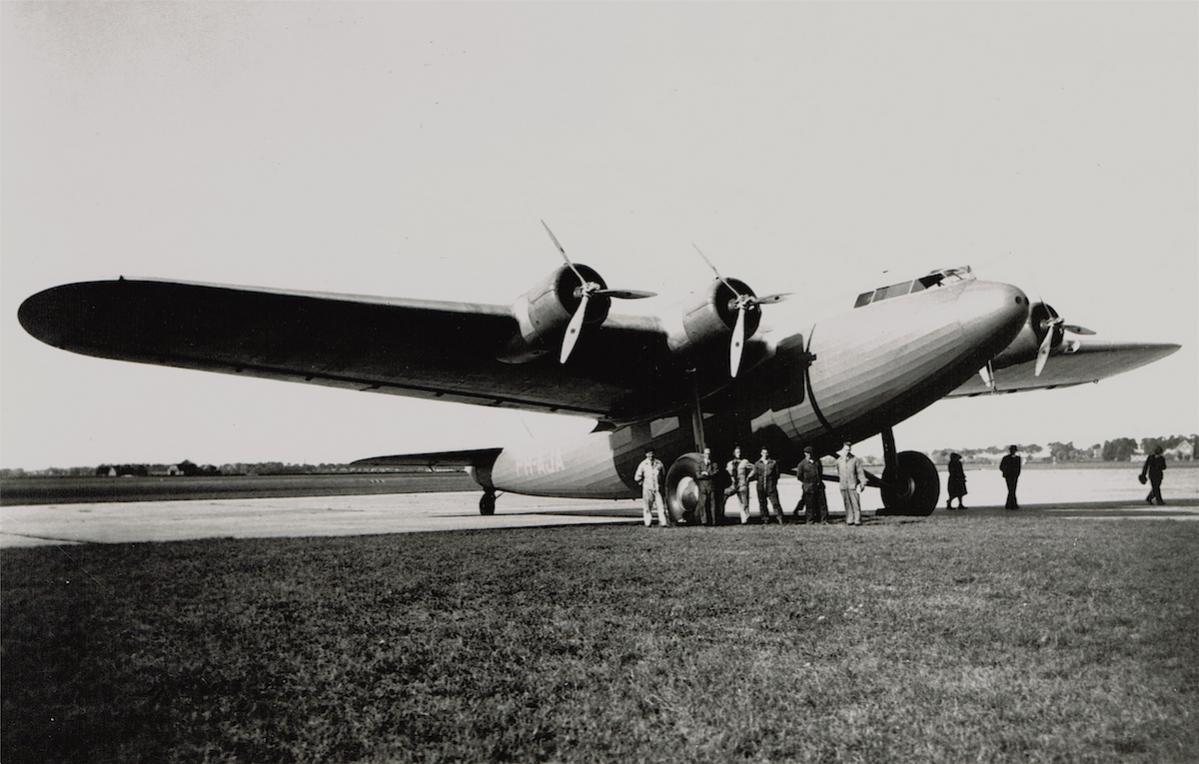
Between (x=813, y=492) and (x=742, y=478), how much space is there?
4.56 ft

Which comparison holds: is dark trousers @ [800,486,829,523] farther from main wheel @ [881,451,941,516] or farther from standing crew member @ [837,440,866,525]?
main wheel @ [881,451,941,516]

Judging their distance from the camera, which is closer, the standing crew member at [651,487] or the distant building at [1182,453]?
the standing crew member at [651,487]

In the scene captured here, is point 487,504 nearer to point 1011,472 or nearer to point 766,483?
point 766,483

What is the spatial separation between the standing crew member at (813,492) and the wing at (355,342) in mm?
2997

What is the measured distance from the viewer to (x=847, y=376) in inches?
583

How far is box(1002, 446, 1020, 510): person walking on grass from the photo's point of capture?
18.8m

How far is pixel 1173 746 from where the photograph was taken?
360 centimetres

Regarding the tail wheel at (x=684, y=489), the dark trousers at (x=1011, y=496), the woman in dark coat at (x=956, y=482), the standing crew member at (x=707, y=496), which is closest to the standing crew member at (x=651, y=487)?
the tail wheel at (x=684, y=489)

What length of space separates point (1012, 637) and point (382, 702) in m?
3.99

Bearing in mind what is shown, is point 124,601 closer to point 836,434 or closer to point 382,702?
point 382,702

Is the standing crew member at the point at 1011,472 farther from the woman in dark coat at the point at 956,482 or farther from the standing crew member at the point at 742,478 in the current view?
the standing crew member at the point at 742,478

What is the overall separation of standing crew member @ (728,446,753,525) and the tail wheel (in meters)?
0.95

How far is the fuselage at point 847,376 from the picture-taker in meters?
13.5


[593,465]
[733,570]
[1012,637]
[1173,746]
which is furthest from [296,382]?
[1173,746]
